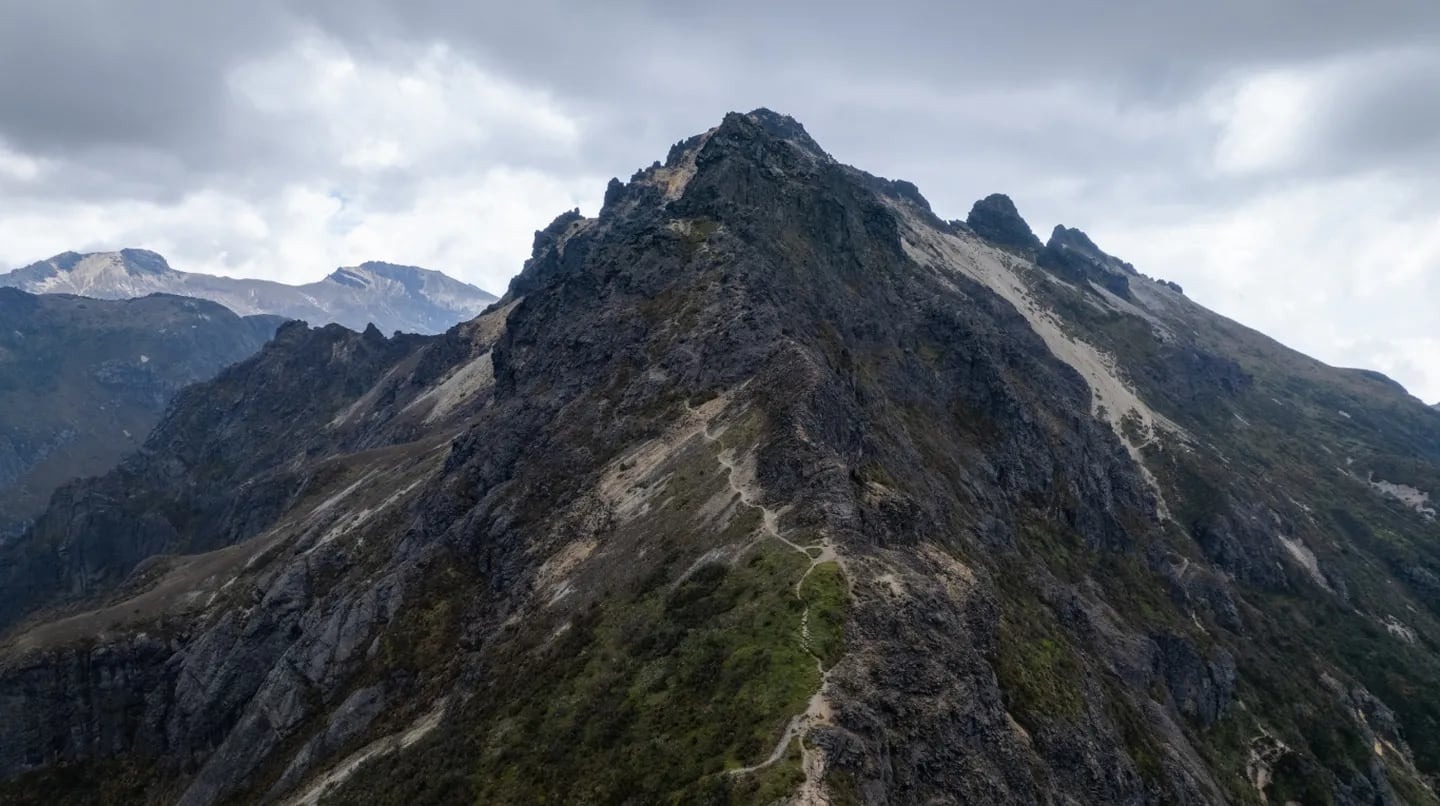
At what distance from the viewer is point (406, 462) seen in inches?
7141

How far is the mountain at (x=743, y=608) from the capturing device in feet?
200

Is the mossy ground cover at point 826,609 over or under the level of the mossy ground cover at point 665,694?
over

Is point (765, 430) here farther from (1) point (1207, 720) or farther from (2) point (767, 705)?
(1) point (1207, 720)

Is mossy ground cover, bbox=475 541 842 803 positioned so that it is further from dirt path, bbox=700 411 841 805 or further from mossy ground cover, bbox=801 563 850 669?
dirt path, bbox=700 411 841 805

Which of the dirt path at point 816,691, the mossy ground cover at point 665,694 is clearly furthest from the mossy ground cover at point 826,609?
the dirt path at point 816,691

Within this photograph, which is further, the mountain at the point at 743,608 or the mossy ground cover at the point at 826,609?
the mountain at the point at 743,608

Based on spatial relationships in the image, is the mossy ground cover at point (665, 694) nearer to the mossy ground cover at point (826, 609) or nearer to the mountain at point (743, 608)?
the mossy ground cover at point (826, 609)

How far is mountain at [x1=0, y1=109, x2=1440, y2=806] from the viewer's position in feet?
200

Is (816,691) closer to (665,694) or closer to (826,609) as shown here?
(826,609)

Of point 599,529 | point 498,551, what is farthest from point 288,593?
point 599,529

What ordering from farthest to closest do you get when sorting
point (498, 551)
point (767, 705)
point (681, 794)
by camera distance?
point (498, 551) < point (767, 705) < point (681, 794)

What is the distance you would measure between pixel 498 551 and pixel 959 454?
78.8 m

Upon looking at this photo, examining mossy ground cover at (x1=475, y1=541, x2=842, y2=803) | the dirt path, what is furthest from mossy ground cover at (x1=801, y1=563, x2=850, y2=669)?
the dirt path

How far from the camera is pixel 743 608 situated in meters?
67.8
